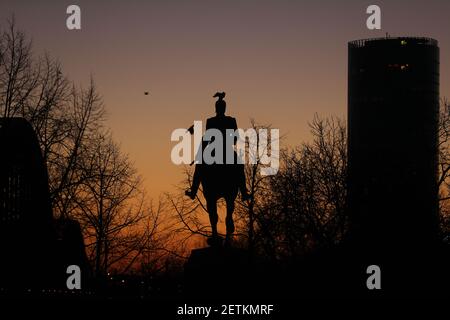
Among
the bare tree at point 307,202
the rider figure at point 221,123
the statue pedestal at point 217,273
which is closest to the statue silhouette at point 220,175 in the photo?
the rider figure at point 221,123

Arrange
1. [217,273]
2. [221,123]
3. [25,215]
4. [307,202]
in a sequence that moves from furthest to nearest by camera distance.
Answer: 1. [307,202]
2. [25,215]
3. [221,123]
4. [217,273]

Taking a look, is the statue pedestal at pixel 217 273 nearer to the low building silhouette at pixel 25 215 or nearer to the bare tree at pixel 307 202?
the low building silhouette at pixel 25 215

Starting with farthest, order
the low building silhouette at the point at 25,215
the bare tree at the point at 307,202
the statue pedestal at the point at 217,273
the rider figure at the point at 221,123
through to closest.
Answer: the bare tree at the point at 307,202 → the low building silhouette at the point at 25,215 → the rider figure at the point at 221,123 → the statue pedestal at the point at 217,273

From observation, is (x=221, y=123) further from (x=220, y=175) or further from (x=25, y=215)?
(x=25, y=215)

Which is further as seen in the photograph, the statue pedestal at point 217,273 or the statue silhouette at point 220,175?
the statue silhouette at point 220,175

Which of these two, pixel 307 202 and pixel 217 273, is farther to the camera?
pixel 307 202

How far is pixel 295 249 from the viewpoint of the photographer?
196ft

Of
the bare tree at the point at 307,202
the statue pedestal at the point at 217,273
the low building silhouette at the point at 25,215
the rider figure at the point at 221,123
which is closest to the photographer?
the statue pedestal at the point at 217,273

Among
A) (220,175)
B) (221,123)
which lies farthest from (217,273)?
(221,123)

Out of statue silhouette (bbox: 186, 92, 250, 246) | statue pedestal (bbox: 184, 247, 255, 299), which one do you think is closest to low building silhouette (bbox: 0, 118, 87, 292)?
statue silhouette (bbox: 186, 92, 250, 246)

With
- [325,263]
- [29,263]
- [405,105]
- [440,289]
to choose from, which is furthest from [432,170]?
[405,105]

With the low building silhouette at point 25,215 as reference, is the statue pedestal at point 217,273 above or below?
below

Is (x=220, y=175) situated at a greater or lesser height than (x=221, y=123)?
lesser

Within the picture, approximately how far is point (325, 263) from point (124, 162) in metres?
17.1
